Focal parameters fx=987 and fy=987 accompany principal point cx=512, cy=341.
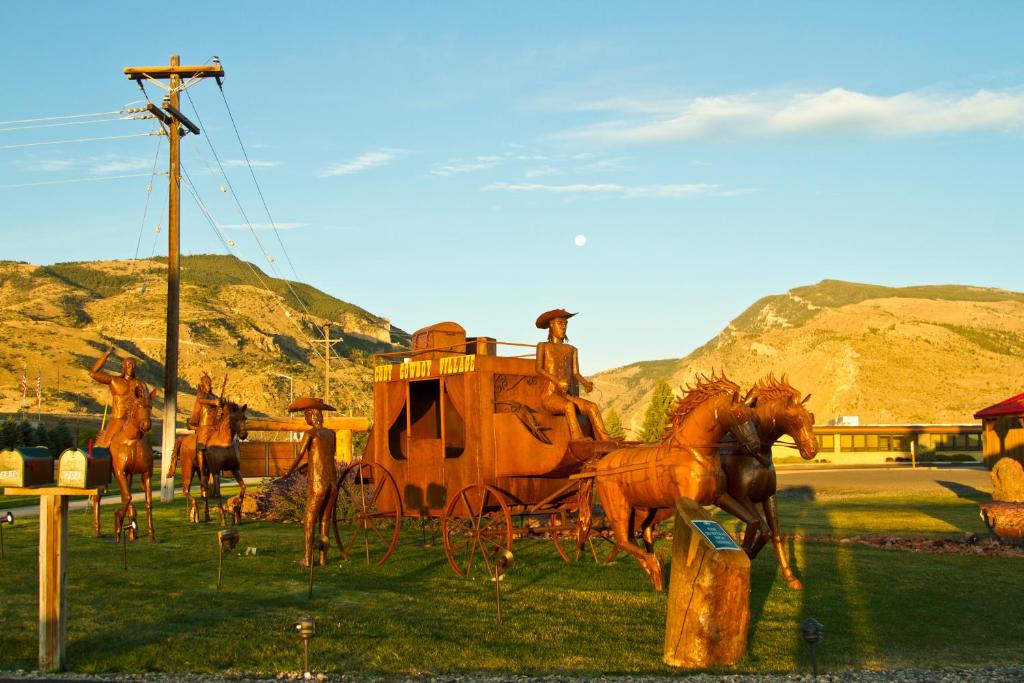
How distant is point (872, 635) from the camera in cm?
1097

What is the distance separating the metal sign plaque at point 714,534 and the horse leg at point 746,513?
2.58 m

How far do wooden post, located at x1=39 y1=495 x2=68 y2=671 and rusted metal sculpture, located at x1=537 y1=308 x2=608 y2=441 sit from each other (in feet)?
24.2

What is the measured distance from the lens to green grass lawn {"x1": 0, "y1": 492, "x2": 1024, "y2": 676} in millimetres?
9742

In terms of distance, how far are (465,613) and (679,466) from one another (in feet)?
10.6

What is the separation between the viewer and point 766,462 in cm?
1353

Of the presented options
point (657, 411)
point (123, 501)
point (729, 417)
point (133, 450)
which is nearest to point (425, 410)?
point (133, 450)

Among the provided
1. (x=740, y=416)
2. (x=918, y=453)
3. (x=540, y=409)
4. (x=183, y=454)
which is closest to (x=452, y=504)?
(x=540, y=409)

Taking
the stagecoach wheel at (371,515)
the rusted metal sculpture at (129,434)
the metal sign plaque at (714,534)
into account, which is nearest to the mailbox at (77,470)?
the stagecoach wheel at (371,515)

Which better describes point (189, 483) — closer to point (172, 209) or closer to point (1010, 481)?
point (172, 209)

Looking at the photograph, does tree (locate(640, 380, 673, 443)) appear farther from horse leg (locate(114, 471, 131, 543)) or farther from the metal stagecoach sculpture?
horse leg (locate(114, 471, 131, 543))

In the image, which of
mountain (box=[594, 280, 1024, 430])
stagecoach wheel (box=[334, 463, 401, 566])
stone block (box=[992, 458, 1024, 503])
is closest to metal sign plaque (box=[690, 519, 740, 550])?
stagecoach wheel (box=[334, 463, 401, 566])

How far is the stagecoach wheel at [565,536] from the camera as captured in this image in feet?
51.2

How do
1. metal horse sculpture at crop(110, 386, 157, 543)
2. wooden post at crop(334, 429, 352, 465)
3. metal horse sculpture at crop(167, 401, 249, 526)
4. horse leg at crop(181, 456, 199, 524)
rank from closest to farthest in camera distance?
metal horse sculpture at crop(110, 386, 157, 543) < horse leg at crop(181, 456, 199, 524) < metal horse sculpture at crop(167, 401, 249, 526) < wooden post at crop(334, 429, 352, 465)

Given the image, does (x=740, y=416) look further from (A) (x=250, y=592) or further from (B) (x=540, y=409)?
(A) (x=250, y=592)
